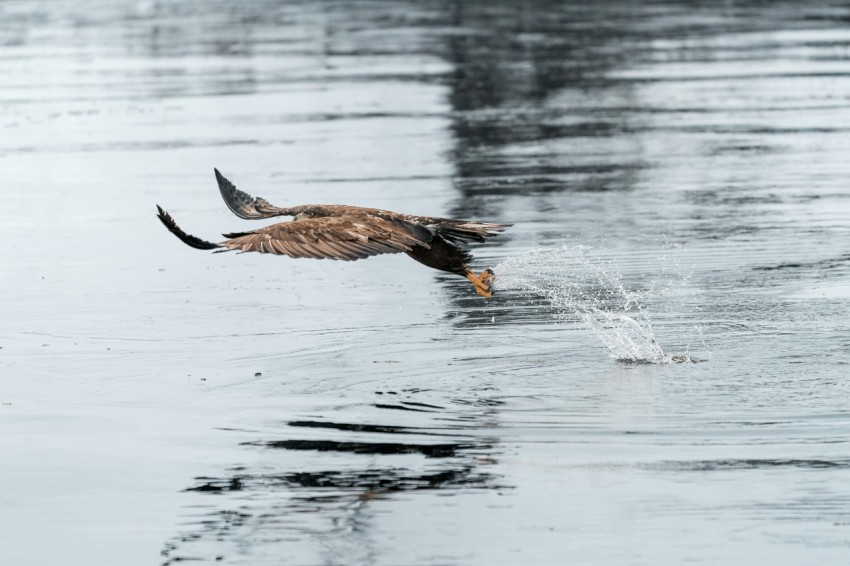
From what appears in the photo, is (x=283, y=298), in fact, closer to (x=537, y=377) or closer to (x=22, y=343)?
(x=22, y=343)

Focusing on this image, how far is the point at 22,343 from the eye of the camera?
1102 cm

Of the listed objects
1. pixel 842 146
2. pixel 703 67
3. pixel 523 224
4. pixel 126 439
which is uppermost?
pixel 703 67

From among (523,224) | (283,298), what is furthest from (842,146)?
(283,298)

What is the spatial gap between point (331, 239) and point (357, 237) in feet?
0.47

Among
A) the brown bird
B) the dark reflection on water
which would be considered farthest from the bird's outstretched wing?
→ the dark reflection on water

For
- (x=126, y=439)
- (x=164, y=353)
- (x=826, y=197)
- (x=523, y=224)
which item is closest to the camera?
(x=126, y=439)

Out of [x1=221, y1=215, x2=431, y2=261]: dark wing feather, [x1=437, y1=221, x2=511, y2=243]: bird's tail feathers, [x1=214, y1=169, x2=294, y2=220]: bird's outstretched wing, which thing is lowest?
[x1=221, y1=215, x2=431, y2=261]: dark wing feather


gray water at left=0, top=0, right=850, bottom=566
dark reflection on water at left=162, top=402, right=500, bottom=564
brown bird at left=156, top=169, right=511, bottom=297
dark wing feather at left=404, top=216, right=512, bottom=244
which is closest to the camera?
dark reflection on water at left=162, top=402, right=500, bottom=564

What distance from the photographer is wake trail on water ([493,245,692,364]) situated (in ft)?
34.1

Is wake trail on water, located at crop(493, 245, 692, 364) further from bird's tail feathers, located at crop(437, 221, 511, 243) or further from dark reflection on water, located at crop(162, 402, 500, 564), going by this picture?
dark reflection on water, located at crop(162, 402, 500, 564)

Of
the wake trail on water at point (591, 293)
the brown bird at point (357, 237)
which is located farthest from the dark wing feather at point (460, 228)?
the wake trail on water at point (591, 293)

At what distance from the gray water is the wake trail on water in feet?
0.12

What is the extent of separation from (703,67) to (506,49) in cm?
526

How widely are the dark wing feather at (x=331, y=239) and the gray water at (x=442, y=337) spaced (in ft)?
2.50
